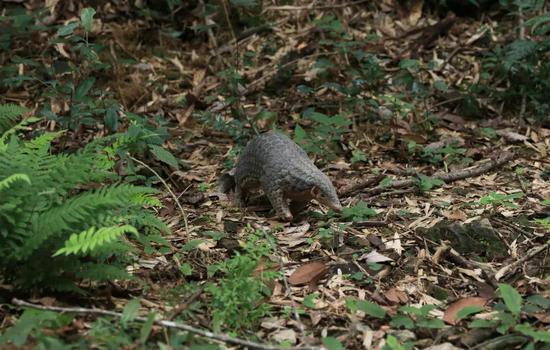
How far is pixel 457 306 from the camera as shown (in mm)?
3158

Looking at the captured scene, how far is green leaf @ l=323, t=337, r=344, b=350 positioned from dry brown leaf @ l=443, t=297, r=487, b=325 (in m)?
0.60

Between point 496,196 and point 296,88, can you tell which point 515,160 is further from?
point 296,88

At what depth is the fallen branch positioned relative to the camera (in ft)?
15.2

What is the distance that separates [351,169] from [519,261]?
182 centimetres

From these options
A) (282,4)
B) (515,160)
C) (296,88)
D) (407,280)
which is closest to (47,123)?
(296,88)

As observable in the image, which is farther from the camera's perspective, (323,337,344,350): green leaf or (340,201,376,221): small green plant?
(340,201,376,221): small green plant

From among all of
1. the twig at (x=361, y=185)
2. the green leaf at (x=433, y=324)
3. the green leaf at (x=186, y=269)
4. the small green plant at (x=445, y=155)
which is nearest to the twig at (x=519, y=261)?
the green leaf at (x=433, y=324)

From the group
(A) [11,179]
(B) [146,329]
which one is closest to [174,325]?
(B) [146,329]

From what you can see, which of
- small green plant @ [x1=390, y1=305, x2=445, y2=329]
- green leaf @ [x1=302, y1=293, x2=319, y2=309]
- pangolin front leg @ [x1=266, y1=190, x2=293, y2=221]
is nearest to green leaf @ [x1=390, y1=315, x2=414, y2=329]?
small green plant @ [x1=390, y1=305, x2=445, y2=329]

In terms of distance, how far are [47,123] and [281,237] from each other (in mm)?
2712

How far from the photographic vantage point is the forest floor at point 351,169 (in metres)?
3.18

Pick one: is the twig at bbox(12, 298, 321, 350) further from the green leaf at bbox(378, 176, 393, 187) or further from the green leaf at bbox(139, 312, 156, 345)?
the green leaf at bbox(378, 176, 393, 187)

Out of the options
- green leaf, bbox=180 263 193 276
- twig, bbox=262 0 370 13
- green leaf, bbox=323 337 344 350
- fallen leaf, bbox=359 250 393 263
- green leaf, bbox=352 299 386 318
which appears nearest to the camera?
green leaf, bbox=323 337 344 350

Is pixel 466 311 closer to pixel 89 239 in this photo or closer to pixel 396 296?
pixel 396 296
